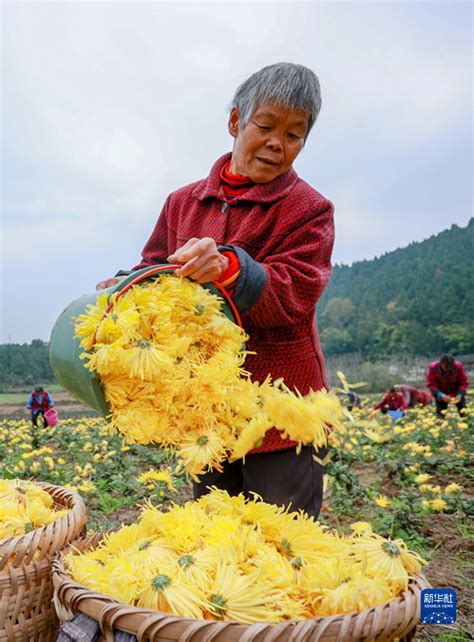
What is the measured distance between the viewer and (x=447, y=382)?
420 inches

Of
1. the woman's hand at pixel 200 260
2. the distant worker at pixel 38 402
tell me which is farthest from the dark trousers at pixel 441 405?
the woman's hand at pixel 200 260

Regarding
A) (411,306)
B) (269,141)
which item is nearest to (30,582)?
(269,141)

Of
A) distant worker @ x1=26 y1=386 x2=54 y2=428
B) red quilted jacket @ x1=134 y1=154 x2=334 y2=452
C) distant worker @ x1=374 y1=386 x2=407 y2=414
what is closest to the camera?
red quilted jacket @ x1=134 y1=154 x2=334 y2=452

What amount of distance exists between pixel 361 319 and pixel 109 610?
44.6 metres

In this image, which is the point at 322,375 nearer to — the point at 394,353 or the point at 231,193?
the point at 231,193

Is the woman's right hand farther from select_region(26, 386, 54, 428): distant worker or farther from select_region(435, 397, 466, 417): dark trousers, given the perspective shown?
select_region(26, 386, 54, 428): distant worker

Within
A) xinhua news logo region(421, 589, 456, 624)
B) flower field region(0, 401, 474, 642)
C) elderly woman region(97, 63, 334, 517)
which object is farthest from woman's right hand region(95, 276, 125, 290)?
xinhua news logo region(421, 589, 456, 624)

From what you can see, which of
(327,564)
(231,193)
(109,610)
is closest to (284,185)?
(231,193)

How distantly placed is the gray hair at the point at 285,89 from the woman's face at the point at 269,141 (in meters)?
0.02

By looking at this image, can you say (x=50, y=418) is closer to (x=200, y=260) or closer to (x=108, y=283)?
(x=108, y=283)

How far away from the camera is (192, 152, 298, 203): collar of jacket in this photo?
2.17 metres

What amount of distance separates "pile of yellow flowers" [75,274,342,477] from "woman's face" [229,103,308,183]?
0.64 meters

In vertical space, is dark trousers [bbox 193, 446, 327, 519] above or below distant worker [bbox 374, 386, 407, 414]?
above

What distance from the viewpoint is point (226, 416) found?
1.85 meters
